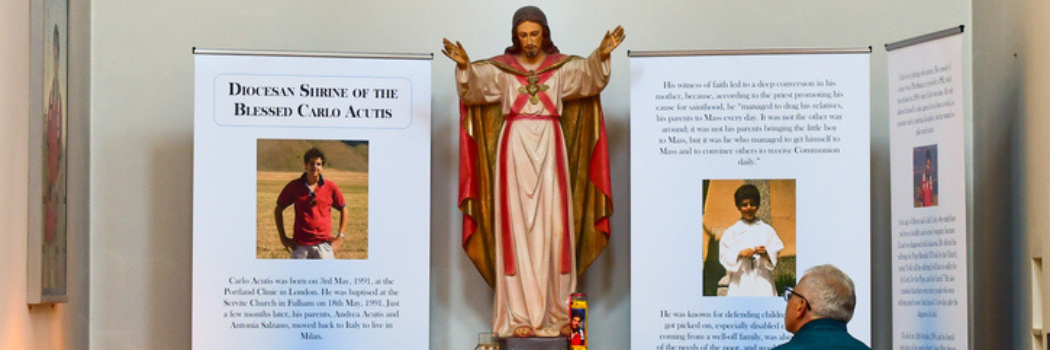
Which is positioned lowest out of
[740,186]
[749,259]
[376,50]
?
[749,259]

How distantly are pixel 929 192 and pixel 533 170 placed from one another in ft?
6.34

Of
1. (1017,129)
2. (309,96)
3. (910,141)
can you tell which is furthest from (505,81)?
(1017,129)

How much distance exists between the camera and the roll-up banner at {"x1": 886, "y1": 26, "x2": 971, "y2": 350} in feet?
22.6

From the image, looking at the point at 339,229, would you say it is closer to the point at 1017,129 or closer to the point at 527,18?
the point at 527,18

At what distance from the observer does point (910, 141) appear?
7.21 meters

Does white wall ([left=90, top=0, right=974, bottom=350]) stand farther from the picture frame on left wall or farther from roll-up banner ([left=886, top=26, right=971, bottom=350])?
roll-up banner ([left=886, top=26, right=971, bottom=350])

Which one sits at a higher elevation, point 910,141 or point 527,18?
point 527,18

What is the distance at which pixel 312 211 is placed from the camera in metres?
7.60

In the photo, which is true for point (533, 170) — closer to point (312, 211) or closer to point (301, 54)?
point (312, 211)

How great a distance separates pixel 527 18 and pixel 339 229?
56.3 inches

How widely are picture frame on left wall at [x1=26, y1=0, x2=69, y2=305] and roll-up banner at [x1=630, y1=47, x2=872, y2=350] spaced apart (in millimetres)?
2841

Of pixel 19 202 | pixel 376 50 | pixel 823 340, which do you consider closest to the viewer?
pixel 823 340

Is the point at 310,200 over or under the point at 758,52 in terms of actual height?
under

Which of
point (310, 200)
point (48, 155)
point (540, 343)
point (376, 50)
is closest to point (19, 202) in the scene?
point (48, 155)
